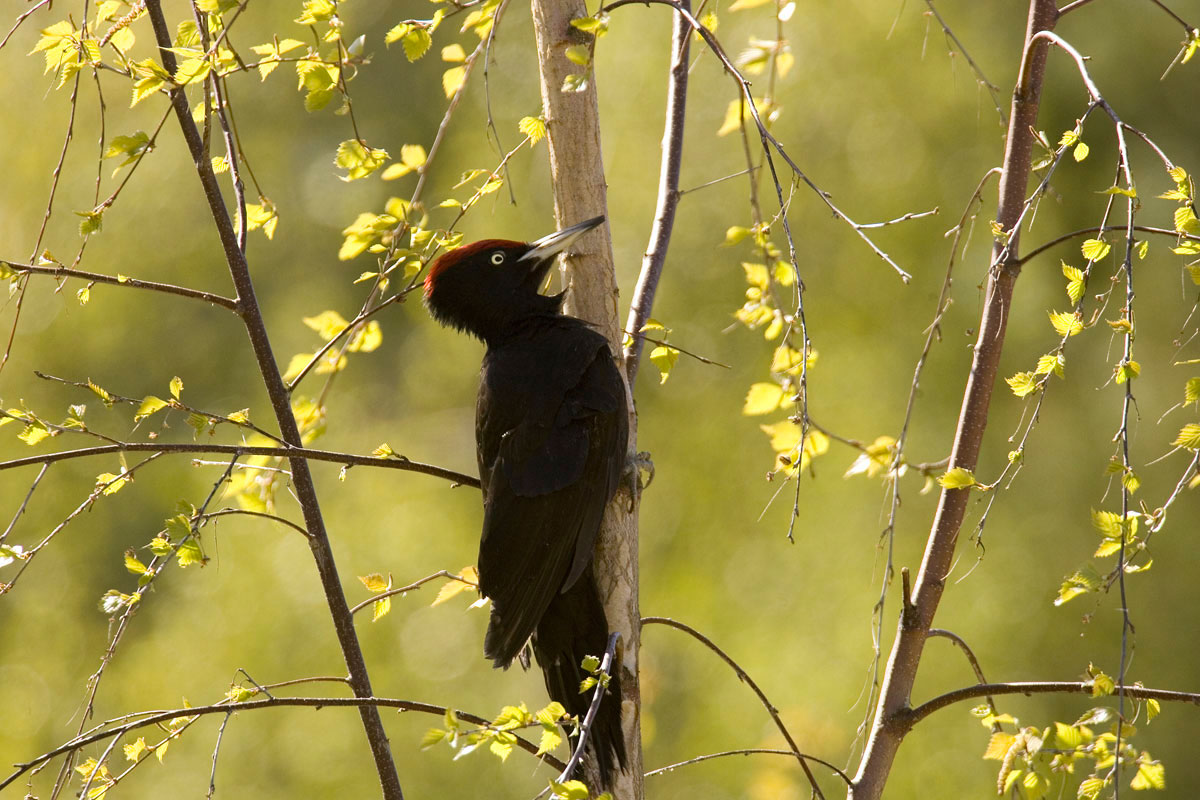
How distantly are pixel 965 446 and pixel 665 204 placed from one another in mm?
970

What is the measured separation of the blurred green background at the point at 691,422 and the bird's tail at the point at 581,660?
3.02 m

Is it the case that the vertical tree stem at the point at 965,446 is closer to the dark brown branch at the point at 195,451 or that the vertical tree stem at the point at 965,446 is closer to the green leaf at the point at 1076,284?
the green leaf at the point at 1076,284

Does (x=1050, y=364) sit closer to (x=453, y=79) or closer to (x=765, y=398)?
(x=765, y=398)

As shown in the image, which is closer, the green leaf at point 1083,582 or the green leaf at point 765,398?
the green leaf at point 1083,582

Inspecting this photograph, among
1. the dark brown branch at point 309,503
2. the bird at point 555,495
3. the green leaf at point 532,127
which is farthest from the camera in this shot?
the bird at point 555,495

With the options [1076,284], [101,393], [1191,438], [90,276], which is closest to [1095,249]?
[1076,284]

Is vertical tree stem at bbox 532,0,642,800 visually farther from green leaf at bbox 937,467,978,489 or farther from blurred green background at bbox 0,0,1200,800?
blurred green background at bbox 0,0,1200,800

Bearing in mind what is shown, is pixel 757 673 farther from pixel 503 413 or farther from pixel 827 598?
pixel 503 413

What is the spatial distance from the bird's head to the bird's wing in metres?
0.31

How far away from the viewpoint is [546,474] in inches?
107

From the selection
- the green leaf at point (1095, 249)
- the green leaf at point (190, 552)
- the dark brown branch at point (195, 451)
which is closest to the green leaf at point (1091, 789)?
the green leaf at point (1095, 249)

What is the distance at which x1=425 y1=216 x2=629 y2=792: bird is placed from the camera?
256 cm

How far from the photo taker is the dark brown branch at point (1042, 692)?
187 cm

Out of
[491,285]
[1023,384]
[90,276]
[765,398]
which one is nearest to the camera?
[1023,384]
